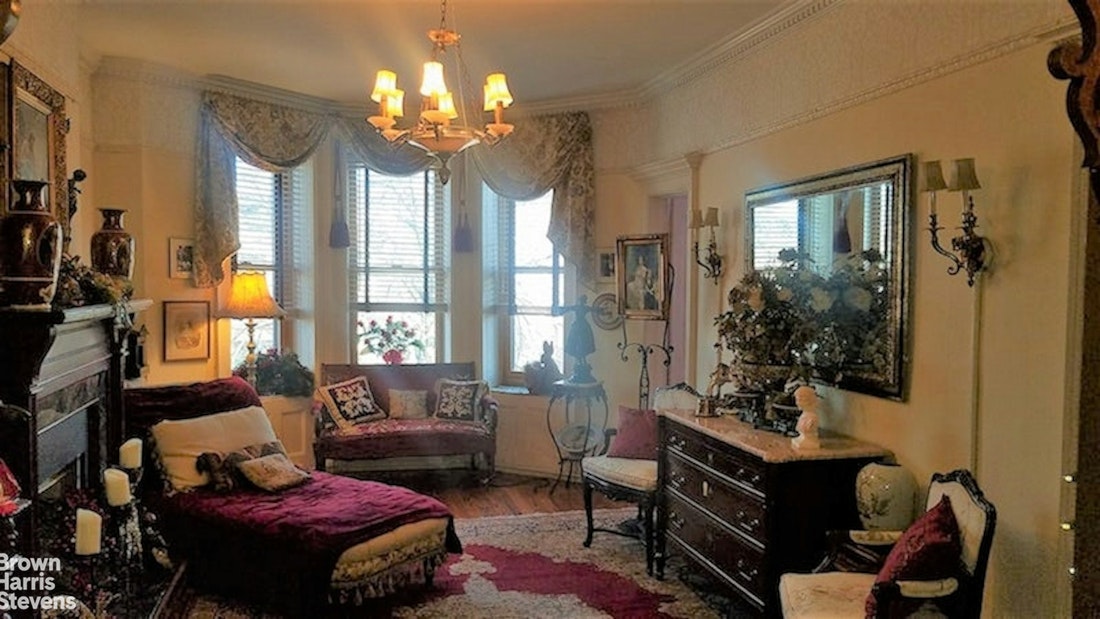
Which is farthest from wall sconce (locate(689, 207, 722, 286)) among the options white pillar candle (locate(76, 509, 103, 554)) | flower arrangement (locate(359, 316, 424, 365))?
white pillar candle (locate(76, 509, 103, 554))

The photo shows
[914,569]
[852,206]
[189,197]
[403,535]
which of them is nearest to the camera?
[914,569]

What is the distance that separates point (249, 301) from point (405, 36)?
231 cm

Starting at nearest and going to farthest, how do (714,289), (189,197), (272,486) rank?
(272,486), (714,289), (189,197)

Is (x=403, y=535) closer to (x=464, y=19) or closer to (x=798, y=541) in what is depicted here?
(x=798, y=541)

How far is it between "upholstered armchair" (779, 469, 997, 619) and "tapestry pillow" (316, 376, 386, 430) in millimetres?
3897

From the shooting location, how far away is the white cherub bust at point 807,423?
3.08 metres

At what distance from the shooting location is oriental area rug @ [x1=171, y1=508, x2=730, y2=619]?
11.7 ft

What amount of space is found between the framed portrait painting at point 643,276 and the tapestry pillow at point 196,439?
2669mm

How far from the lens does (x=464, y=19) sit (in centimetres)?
407

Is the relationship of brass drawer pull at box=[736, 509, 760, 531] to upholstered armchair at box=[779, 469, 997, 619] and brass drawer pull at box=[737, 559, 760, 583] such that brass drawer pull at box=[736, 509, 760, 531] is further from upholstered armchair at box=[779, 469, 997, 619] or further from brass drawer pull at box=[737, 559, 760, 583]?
upholstered armchair at box=[779, 469, 997, 619]

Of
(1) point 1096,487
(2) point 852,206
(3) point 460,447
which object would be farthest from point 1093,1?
(3) point 460,447

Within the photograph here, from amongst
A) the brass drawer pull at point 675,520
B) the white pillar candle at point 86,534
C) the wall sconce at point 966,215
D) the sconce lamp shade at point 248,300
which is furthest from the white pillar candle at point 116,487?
the wall sconce at point 966,215

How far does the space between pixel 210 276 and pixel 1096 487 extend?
546 cm

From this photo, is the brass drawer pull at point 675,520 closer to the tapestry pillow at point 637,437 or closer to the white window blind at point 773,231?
the tapestry pillow at point 637,437
